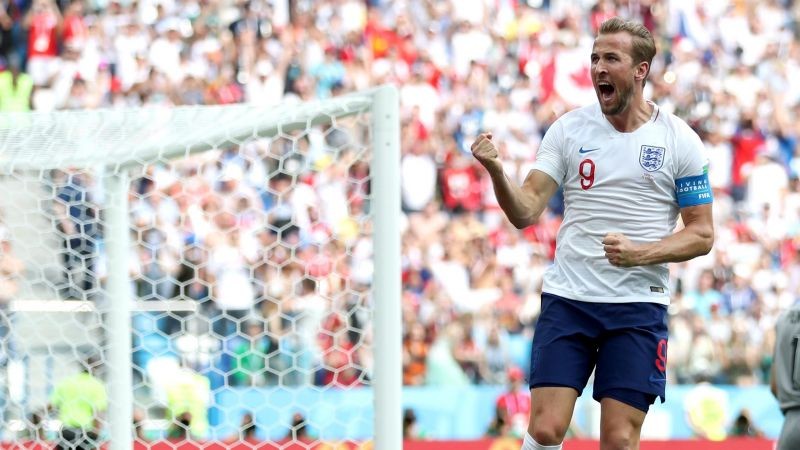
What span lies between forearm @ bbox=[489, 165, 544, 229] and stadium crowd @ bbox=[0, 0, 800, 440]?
3942 mm

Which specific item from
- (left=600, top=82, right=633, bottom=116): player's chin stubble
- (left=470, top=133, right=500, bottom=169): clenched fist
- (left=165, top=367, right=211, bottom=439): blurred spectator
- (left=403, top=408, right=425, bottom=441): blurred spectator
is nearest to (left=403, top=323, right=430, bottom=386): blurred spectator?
(left=403, top=408, right=425, bottom=441): blurred spectator

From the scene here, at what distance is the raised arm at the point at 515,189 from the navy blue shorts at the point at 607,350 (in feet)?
1.34

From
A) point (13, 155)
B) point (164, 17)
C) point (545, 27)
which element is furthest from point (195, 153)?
point (545, 27)

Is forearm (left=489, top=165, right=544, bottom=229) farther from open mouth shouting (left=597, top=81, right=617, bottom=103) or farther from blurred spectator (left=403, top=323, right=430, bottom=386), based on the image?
blurred spectator (left=403, top=323, right=430, bottom=386)

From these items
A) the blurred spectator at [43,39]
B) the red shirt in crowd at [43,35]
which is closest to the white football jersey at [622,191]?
the blurred spectator at [43,39]

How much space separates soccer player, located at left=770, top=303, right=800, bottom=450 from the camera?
22.6 ft

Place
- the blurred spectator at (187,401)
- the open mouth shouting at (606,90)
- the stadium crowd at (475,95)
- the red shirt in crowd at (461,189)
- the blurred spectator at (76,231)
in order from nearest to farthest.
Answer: the open mouth shouting at (606,90) → the blurred spectator at (76,231) → the blurred spectator at (187,401) → the stadium crowd at (475,95) → the red shirt in crowd at (461,189)

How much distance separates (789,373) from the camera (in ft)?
22.8

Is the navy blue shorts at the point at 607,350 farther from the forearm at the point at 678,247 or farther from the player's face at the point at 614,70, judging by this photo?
the player's face at the point at 614,70

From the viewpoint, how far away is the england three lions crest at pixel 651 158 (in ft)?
19.3

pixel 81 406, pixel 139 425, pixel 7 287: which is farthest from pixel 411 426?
pixel 7 287

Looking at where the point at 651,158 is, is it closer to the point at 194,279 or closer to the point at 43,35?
the point at 194,279

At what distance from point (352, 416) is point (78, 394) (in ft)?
8.44

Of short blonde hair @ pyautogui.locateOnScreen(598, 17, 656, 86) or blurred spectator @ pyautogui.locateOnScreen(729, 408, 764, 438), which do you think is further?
blurred spectator @ pyautogui.locateOnScreen(729, 408, 764, 438)
